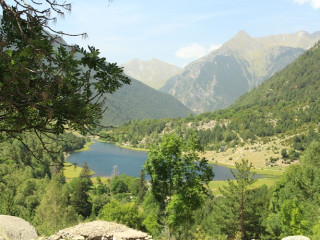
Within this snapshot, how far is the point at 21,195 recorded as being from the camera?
6906cm

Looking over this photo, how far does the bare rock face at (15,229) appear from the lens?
1343cm

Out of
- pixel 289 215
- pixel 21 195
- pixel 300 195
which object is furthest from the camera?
pixel 21 195

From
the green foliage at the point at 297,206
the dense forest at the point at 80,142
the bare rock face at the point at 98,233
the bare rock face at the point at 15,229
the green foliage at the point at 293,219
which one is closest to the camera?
the dense forest at the point at 80,142

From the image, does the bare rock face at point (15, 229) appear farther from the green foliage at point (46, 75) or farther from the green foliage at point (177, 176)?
the green foliage at point (46, 75)

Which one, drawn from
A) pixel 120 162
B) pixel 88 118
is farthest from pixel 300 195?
pixel 120 162

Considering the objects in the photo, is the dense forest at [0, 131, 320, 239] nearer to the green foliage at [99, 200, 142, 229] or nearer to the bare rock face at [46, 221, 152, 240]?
the green foliage at [99, 200, 142, 229]

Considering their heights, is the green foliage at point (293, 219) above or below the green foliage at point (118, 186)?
above

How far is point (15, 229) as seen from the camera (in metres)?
14.0

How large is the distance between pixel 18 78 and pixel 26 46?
0.63 metres

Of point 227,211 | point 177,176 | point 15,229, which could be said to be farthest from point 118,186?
point 15,229

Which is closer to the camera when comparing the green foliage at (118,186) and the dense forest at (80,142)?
the dense forest at (80,142)

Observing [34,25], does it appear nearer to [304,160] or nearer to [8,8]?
[8,8]

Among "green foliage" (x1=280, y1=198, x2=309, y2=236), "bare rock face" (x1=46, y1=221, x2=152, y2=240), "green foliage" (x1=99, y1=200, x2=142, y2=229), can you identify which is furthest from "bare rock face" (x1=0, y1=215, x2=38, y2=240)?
"green foliage" (x1=99, y1=200, x2=142, y2=229)

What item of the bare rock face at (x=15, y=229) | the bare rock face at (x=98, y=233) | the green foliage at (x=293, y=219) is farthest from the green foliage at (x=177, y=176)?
the green foliage at (x=293, y=219)
